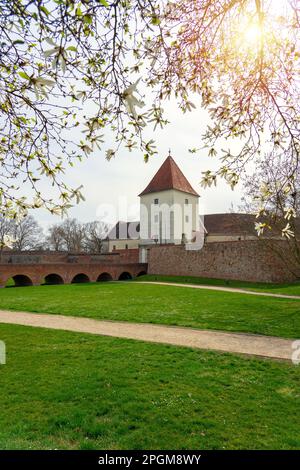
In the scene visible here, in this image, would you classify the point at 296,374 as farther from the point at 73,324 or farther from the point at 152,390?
the point at 73,324

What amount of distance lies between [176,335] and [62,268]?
22555 mm

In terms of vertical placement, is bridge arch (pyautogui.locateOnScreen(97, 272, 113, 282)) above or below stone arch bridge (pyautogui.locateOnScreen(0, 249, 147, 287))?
below

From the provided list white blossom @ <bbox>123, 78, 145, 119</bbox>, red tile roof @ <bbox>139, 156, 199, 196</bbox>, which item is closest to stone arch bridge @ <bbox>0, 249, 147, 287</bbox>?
red tile roof @ <bbox>139, 156, 199, 196</bbox>

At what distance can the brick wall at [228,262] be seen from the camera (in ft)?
81.1

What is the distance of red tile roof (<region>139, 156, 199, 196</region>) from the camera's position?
45.0m

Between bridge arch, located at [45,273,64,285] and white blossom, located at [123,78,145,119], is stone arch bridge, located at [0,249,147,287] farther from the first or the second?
white blossom, located at [123,78,145,119]

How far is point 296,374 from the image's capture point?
19.7 ft

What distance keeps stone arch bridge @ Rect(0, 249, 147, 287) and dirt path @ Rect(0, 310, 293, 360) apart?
51.4 feet

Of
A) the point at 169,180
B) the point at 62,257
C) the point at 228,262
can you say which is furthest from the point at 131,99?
the point at 169,180

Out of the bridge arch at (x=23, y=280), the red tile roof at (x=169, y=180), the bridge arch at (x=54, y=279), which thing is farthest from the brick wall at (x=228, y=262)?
the bridge arch at (x=23, y=280)

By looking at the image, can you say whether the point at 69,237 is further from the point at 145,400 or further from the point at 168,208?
the point at 145,400

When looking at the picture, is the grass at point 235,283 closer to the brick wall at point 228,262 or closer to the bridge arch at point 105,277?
the brick wall at point 228,262

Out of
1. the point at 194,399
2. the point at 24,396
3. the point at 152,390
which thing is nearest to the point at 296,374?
the point at 194,399
